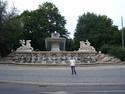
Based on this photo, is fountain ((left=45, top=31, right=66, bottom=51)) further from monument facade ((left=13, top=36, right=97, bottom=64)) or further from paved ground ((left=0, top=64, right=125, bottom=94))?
paved ground ((left=0, top=64, right=125, bottom=94))

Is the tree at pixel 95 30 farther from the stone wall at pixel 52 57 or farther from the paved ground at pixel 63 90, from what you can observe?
the paved ground at pixel 63 90

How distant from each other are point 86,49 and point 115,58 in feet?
19.7

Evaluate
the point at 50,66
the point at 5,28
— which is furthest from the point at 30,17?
the point at 5,28

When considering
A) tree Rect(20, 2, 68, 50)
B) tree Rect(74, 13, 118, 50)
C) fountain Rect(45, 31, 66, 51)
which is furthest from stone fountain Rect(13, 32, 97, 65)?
tree Rect(74, 13, 118, 50)

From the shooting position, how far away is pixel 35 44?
92.1 meters

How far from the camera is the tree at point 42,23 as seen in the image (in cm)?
9178

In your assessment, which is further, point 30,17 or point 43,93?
point 30,17

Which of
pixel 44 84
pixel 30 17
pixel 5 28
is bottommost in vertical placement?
pixel 44 84

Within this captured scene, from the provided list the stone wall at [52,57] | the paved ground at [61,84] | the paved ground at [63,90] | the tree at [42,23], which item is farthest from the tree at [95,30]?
the paved ground at [63,90]

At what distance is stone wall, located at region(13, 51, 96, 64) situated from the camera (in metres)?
54.2

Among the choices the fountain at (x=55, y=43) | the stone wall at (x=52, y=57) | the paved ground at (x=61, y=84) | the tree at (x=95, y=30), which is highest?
the tree at (x=95, y=30)

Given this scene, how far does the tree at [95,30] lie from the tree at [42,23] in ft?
23.6

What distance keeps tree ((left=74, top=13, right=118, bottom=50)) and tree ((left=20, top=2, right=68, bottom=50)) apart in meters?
7.18

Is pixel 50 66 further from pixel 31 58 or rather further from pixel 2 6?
pixel 2 6
